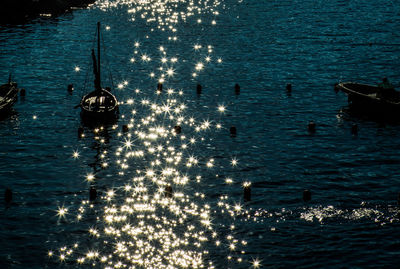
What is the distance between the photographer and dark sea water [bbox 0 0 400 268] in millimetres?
32531

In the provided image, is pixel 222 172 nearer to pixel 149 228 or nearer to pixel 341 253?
pixel 149 228

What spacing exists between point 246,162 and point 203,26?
76178mm

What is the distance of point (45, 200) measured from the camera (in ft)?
128

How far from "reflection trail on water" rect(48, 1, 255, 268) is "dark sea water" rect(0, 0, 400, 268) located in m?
0.12

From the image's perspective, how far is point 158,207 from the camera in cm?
3762

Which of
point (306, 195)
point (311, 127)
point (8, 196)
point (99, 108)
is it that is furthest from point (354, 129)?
point (8, 196)

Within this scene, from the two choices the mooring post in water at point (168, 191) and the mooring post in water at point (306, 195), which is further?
the mooring post in water at point (168, 191)

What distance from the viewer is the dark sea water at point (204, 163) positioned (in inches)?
1281

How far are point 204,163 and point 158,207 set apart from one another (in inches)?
350

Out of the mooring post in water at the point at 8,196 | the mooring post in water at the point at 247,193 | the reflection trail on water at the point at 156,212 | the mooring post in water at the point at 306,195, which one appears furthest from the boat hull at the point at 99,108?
the mooring post in water at the point at 306,195

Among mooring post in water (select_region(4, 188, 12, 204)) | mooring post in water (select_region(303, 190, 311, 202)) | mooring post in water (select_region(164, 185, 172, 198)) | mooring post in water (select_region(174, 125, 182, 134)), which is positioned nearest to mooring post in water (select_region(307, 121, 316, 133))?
mooring post in water (select_region(174, 125, 182, 134))

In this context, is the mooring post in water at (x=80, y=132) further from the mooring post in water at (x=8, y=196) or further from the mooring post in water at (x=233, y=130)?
the mooring post in water at (x=233, y=130)

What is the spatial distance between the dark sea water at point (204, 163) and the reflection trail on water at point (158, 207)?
122 mm

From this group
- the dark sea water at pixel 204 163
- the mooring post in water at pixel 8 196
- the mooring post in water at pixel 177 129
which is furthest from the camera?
the mooring post in water at pixel 177 129
